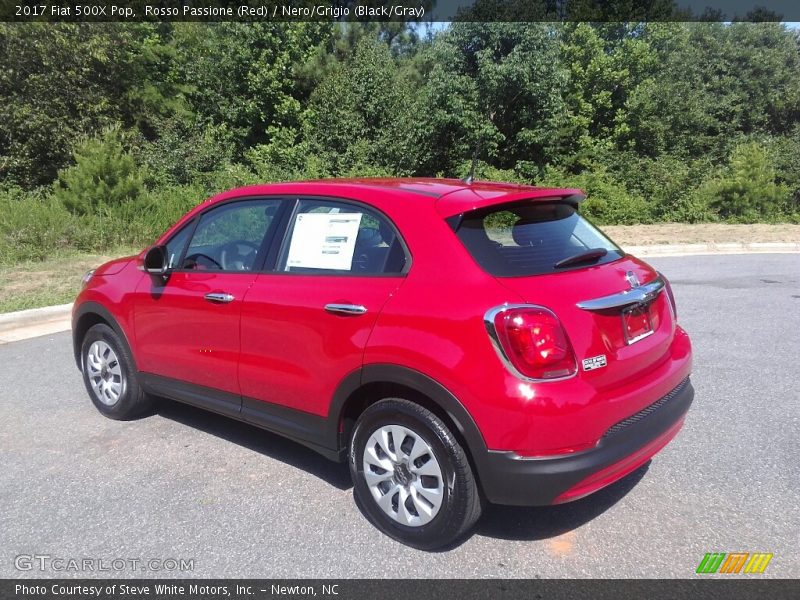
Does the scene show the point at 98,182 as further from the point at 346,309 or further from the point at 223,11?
the point at 346,309

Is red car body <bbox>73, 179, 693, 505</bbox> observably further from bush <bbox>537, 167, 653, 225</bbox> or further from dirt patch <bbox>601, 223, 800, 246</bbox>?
bush <bbox>537, 167, 653, 225</bbox>

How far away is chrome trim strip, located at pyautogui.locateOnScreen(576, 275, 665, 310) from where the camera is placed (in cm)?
290

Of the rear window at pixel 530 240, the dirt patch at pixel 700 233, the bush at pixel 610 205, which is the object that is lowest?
the dirt patch at pixel 700 233

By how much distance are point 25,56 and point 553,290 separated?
26807 mm

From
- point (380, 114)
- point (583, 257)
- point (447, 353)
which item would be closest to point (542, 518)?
point (447, 353)

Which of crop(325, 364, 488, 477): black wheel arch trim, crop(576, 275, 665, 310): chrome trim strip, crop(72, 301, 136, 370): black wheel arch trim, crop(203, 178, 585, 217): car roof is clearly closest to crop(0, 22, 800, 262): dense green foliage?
crop(72, 301, 136, 370): black wheel arch trim

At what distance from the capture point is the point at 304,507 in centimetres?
349

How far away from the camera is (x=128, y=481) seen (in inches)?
151

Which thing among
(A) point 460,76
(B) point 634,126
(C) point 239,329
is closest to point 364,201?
(C) point 239,329

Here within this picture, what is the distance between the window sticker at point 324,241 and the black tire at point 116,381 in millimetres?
1800

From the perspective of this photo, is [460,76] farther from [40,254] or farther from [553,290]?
[553,290]

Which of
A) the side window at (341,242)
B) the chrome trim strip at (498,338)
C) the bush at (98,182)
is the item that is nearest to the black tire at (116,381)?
the side window at (341,242)

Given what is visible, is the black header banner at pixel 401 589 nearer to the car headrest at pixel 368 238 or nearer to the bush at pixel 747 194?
the car headrest at pixel 368 238

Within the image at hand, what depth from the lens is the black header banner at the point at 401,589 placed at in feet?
8.84
